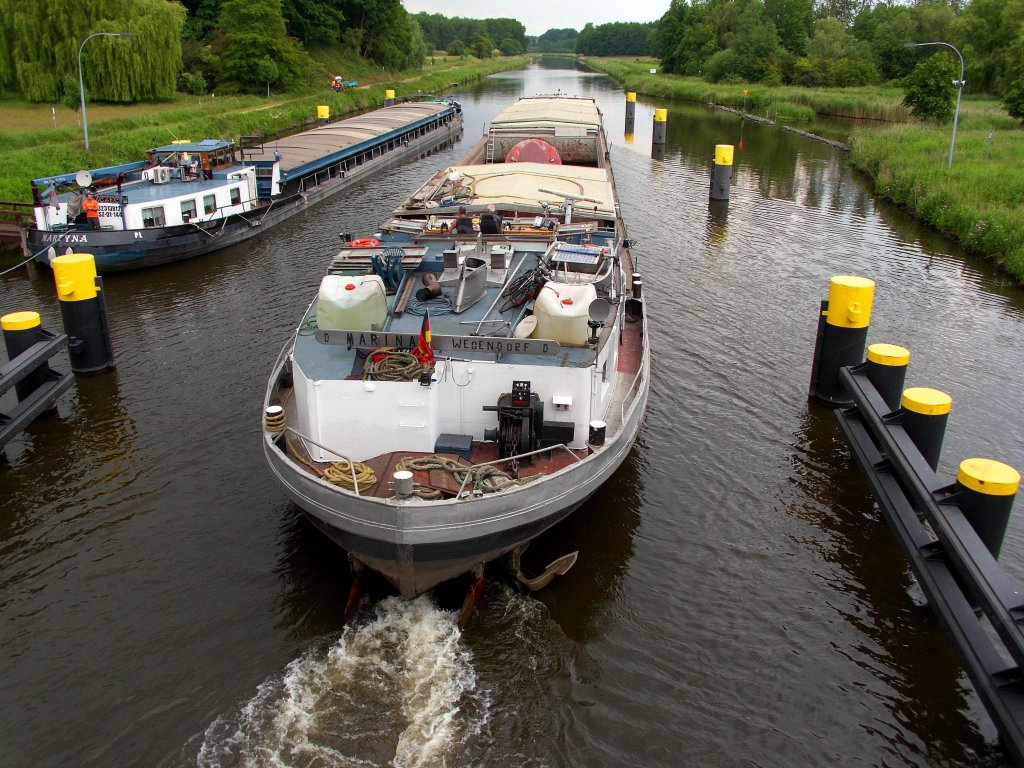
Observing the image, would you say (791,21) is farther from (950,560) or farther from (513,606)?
(513,606)

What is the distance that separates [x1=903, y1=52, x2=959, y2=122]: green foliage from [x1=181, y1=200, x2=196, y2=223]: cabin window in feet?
155

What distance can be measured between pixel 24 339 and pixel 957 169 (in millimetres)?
37860

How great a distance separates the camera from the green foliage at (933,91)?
2044 inches

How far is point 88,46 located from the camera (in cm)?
4531

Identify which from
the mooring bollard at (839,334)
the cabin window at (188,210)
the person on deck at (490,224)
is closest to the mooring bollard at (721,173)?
the person on deck at (490,224)

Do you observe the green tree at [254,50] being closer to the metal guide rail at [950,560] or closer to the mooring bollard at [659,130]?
the mooring bollard at [659,130]

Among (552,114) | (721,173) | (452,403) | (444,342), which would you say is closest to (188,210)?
(552,114)

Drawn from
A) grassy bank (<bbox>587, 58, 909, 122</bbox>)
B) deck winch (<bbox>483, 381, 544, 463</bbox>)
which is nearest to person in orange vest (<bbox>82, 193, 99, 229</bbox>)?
deck winch (<bbox>483, 381, 544, 463</bbox>)

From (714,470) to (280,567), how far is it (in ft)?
28.0

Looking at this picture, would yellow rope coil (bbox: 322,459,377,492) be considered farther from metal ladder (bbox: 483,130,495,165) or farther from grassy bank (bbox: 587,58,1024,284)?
metal ladder (bbox: 483,130,495,165)

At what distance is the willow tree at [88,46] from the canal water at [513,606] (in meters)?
32.2

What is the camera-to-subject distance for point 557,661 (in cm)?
1098

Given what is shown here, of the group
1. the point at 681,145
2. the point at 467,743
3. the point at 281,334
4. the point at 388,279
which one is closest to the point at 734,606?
the point at 467,743

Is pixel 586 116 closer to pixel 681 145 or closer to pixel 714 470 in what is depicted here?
pixel 681 145
